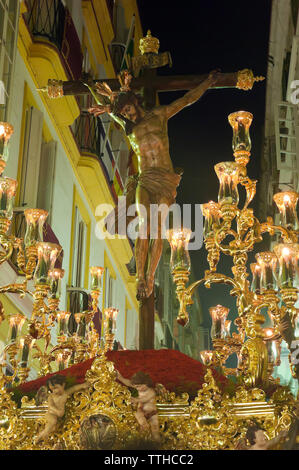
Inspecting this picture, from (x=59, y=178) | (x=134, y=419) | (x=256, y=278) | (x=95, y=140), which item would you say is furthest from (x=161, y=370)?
(x=95, y=140)

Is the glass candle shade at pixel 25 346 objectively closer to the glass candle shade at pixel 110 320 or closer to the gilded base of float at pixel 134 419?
the glass candle shade at pixel 110 320

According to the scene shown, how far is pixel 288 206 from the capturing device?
18.2 feet

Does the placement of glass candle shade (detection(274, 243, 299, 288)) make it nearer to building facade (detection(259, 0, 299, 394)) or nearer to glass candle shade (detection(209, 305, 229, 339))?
glass candle shade (detection(209, 305, 229, 339))

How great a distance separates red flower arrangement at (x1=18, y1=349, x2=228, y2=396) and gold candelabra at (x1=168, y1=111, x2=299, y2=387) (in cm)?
34

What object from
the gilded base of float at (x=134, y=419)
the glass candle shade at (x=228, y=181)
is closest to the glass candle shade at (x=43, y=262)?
the gilded base of float at (x=134, y=419)

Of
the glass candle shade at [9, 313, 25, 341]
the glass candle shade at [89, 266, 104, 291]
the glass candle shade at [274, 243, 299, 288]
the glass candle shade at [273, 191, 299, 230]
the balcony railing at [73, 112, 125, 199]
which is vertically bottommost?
the glass candle shade at [9, 313, 25, 341]

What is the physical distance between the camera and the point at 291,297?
520 cm

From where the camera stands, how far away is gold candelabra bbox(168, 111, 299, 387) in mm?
5109

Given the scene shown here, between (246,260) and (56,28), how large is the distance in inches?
286

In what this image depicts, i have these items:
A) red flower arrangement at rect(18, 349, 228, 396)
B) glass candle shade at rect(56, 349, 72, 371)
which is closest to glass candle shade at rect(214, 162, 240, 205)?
red flower arrangement at rect(18, 349, 228, 396)

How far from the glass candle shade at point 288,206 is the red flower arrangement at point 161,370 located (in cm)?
131

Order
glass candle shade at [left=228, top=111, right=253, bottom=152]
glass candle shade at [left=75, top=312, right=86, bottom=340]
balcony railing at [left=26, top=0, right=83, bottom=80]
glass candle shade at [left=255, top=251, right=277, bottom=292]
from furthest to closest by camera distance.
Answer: balcony railing at [left=26, top=0, right=83, bottom=80] → glass candle shade at [left=75, top=312, right=86, bottom=340] → glass candle shade at [left=228, top=111, right=253, bottom=152] → glass candle shade at [left=255, top=251, right=277, bottom=292]

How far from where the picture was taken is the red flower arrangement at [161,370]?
4.76 meters

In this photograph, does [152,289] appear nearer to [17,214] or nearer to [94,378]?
[94,378]
